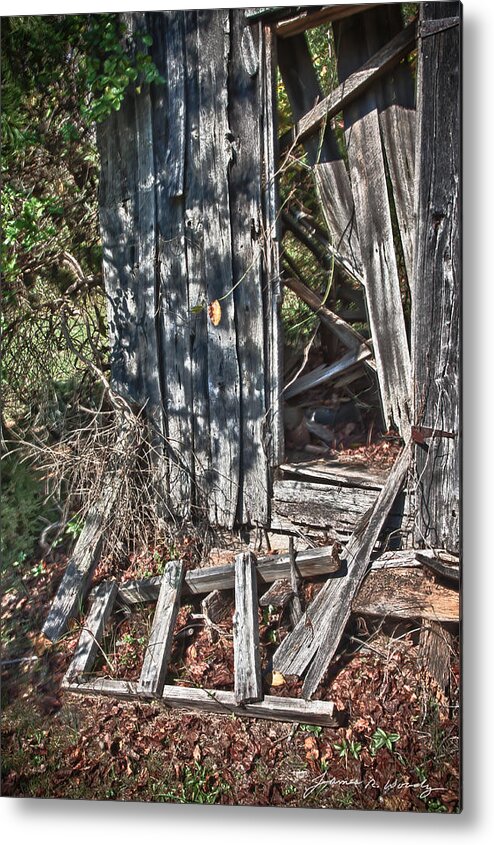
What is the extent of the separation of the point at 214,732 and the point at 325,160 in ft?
7.12

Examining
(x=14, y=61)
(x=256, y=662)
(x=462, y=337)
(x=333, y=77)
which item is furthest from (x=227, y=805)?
(x=14, y=61)

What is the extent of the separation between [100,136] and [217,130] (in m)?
0.47

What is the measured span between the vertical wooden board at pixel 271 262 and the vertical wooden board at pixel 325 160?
3.2 inches

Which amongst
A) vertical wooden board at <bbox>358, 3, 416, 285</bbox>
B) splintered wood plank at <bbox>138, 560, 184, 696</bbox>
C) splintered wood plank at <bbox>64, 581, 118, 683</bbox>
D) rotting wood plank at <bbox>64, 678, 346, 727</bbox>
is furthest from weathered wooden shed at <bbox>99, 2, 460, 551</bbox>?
rotting wood plank at <bbox>64, 678, 346, 727</bbox>

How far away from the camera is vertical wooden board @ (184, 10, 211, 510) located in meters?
2.77

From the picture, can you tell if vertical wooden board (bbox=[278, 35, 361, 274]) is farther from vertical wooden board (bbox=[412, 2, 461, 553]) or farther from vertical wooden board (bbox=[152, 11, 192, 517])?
vertical wooden board (bbox=[152, 11, 192, 517])

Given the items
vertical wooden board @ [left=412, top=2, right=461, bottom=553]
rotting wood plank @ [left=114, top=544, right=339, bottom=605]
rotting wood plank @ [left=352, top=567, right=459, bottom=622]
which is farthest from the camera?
rotting wood plank @ [left=114, top=544, right=339, bottom=605]

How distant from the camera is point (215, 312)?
9.46 feet

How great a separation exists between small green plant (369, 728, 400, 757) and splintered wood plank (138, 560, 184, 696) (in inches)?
31.1

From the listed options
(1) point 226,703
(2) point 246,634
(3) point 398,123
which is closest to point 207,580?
(2) point 246,634

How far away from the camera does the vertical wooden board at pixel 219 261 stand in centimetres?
273

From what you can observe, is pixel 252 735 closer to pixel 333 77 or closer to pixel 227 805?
pixel 227 805

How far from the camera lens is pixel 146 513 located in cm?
291

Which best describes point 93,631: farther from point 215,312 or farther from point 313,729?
point 215,312
